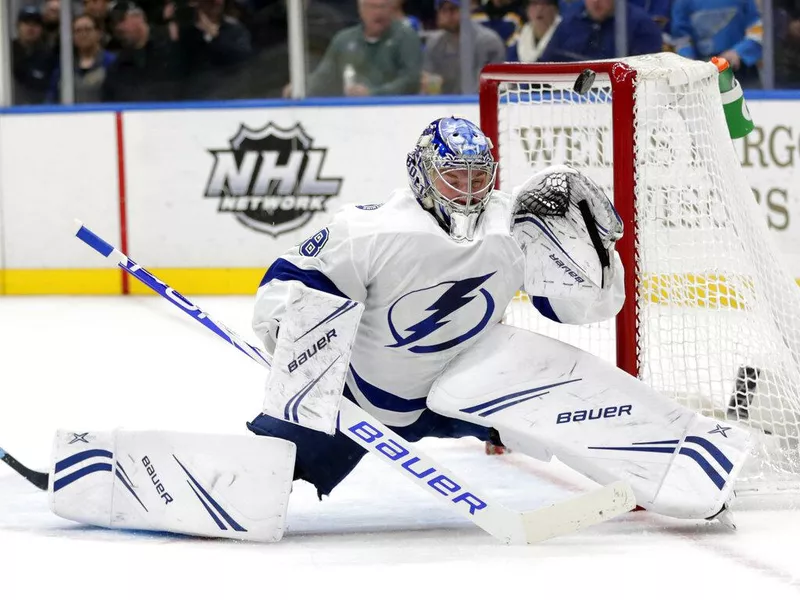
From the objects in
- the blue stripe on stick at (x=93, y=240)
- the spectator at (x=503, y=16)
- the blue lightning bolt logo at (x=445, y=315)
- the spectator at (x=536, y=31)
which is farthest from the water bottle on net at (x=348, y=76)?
the blue lightning bolt logo at (x=445, y=315)

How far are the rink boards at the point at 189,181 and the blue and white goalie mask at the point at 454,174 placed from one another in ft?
12.4

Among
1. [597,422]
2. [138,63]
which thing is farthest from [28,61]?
[597,422]

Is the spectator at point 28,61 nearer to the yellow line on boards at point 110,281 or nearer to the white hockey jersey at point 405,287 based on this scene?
the yellow line on boards at point 110,281

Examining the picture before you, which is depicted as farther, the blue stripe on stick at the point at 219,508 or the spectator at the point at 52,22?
the spectator at the point at 52,22

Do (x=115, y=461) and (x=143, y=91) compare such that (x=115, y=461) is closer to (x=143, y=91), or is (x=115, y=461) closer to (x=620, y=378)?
(x=620, y=378)

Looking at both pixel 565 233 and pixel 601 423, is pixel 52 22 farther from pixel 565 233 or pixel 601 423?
pixel 601 423

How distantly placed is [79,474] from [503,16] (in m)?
4.26

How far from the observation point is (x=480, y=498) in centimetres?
258

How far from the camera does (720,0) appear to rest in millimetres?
6312

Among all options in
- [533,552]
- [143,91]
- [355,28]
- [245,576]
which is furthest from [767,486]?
[143,91]

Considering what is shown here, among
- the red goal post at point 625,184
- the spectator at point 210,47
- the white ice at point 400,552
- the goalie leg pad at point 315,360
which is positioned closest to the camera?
the white ice at point 400,552

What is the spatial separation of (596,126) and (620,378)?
1509mm

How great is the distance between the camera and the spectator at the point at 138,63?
6.99 m

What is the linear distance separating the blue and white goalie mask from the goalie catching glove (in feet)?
0.31
